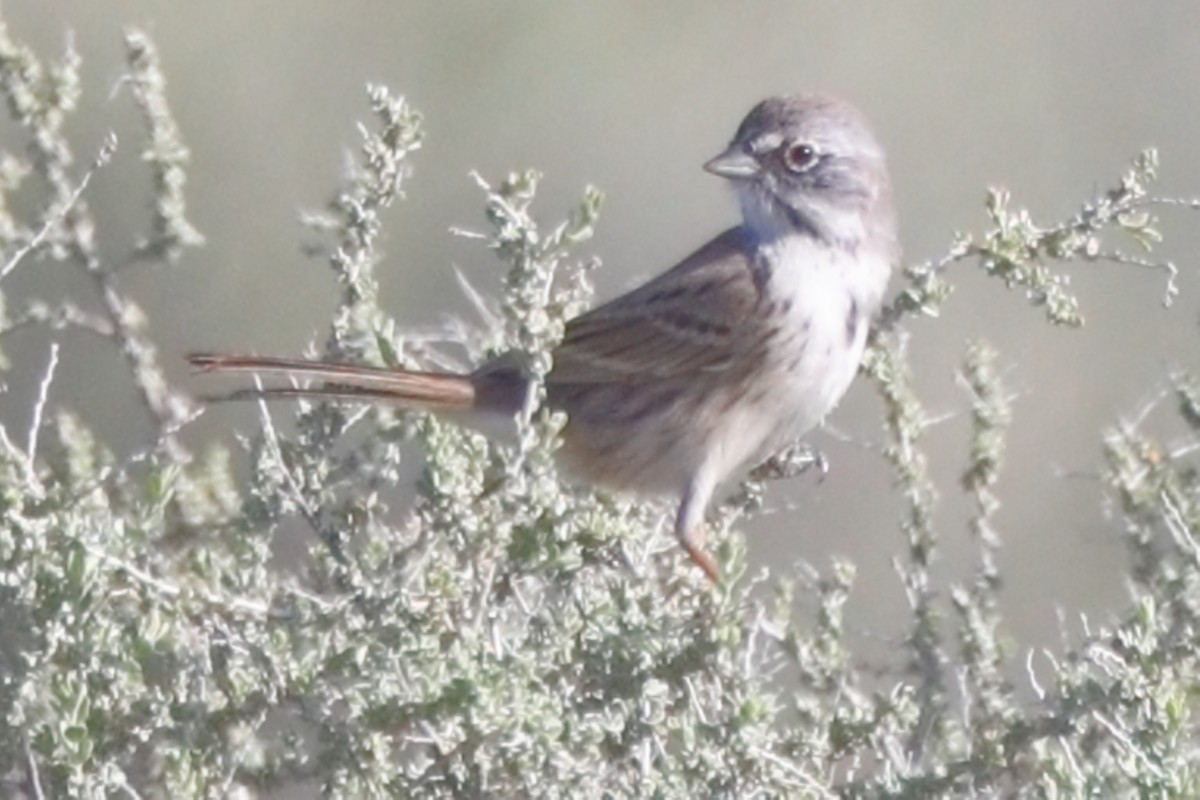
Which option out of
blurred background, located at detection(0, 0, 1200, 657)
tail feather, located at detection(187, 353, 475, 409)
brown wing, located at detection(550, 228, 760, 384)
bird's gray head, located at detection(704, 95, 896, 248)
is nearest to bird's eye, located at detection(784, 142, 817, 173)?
bird's gray head, located at detection(704, 95, 896, 248)

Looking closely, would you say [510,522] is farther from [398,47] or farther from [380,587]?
[398,47]

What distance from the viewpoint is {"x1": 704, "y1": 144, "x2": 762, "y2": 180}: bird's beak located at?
17.7 ft

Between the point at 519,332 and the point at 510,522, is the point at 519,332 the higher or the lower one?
the higher one

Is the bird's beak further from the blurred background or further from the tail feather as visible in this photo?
the blurred background

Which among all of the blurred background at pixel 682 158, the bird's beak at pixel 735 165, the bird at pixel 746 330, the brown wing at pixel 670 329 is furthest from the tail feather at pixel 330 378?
the blurred background at pixel 682 158

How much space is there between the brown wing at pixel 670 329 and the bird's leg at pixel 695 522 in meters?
0.28

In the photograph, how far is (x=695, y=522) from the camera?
5.04 m

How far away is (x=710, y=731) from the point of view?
3404mm

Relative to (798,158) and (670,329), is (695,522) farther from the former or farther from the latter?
(798,158)

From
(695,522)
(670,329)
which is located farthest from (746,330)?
(695,522)

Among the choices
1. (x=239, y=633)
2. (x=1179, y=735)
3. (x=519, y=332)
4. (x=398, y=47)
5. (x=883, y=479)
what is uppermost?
(x=398, y=47)

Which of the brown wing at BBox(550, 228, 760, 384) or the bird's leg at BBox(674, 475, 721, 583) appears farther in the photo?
the brown wing at BBox(550, 228, 760, 384)

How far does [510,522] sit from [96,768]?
664 mm

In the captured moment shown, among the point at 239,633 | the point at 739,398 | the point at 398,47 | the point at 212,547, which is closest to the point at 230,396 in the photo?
the point at 212,547
